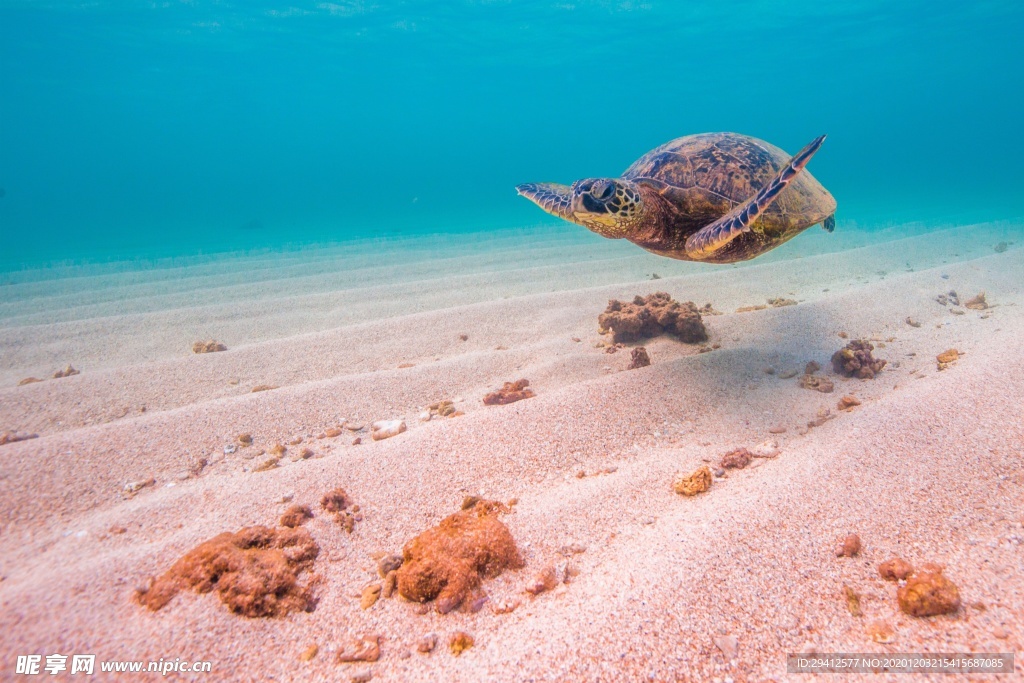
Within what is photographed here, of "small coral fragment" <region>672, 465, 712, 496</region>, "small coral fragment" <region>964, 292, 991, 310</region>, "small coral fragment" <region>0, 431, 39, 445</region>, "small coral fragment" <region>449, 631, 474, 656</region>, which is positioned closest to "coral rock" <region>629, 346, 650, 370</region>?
"small coral fragment" <region>672, 465, 712, 496</region>

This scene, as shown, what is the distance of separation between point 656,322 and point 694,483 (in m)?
2.64

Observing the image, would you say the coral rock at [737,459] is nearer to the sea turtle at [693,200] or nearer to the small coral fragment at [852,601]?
the small coral fragment at [852,601]

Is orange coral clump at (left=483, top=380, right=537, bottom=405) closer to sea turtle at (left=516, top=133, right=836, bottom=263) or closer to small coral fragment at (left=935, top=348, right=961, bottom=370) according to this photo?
sea turtle at (left=516, top=133, right=836, bottom=263)

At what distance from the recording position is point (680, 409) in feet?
10.7

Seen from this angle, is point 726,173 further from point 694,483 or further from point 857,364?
point 694,483

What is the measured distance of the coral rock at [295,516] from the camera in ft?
7.20

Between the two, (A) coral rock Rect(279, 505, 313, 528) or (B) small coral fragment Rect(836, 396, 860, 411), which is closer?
(A) coral rock Rect(279, 505, 313, 528)

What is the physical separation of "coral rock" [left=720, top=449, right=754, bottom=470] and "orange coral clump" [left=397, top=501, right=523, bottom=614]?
4.50ft

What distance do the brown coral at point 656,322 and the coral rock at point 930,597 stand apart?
326cm

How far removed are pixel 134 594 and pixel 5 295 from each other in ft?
39.6

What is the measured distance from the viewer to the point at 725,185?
3812mm

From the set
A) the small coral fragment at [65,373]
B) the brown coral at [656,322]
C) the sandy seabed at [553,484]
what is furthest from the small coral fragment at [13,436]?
the brown coral at [656,322]

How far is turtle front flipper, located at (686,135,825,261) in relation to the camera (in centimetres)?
255

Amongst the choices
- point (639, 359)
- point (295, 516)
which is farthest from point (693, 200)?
point (295, 516)
